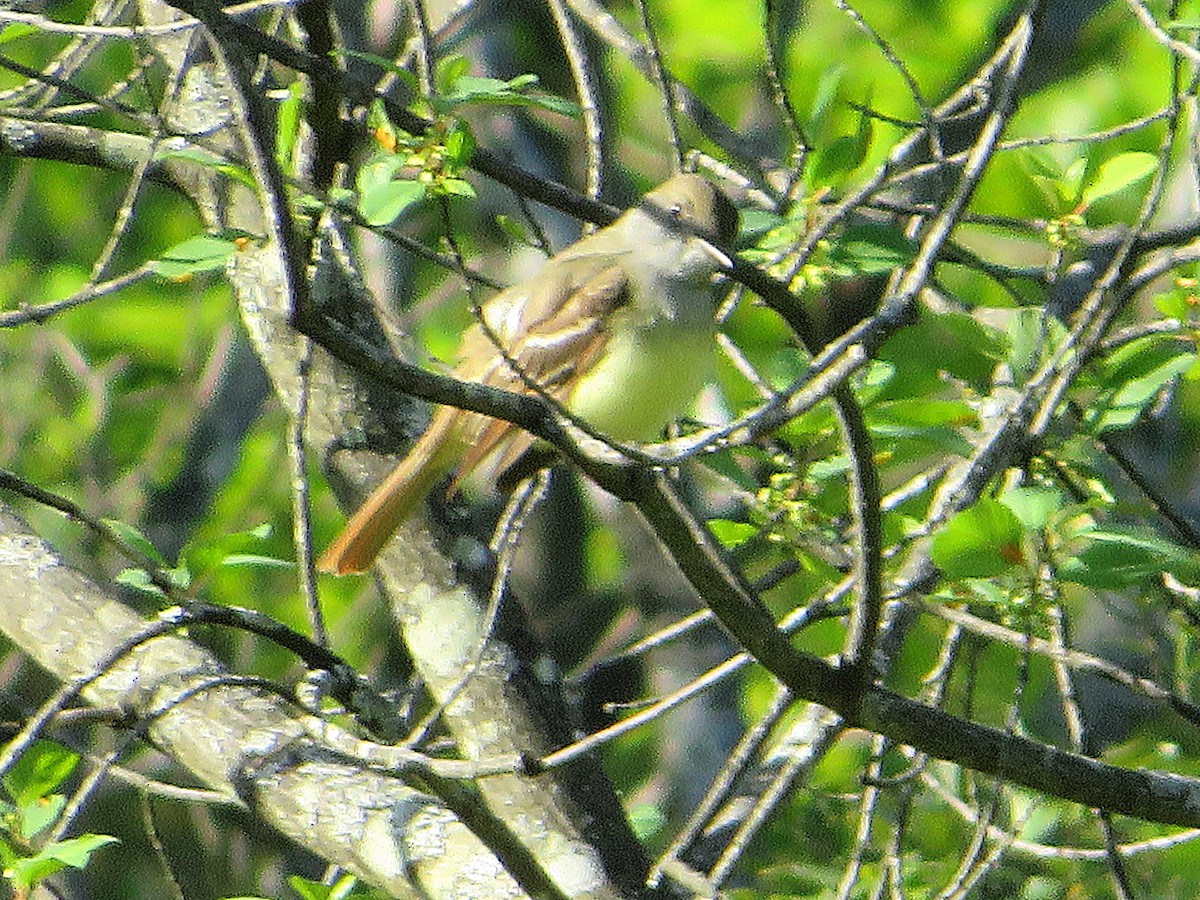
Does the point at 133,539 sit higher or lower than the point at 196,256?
lower

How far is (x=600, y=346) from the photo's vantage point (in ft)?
13.9

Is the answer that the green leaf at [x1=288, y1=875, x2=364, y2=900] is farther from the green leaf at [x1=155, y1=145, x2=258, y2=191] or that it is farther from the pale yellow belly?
the green leaf at [x1=155, y1=145, x2=258, y2=191]

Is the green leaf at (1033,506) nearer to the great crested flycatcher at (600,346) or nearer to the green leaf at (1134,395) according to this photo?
the green leaf at (1134,395)

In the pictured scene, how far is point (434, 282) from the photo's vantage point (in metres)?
8.17

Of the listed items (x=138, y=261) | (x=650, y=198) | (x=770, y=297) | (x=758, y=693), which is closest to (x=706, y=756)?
(x=758, y=693)

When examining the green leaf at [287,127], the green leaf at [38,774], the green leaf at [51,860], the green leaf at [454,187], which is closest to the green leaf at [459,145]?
the green leaf at [454,187]

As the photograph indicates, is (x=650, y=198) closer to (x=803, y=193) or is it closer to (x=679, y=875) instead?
(x=803, y=193)

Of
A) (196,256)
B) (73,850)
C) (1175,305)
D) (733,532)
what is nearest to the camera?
(196,256)

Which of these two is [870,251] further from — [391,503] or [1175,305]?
[391,503]

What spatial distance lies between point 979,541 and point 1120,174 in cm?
121

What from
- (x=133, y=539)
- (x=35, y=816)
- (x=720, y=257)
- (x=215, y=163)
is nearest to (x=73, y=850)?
(x=35, y=816)

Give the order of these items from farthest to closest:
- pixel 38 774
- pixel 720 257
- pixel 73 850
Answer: pixel 38 774
pixel 73 850
pixel 720 257

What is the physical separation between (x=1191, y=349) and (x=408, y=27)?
4420 mm

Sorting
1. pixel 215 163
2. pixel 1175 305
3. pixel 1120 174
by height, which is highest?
pixel 1120 174
